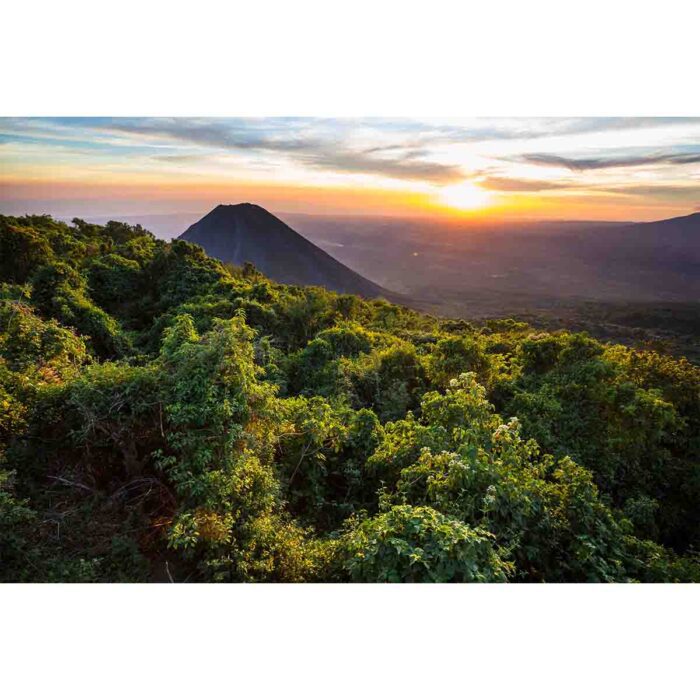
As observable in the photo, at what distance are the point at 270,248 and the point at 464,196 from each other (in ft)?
13.2

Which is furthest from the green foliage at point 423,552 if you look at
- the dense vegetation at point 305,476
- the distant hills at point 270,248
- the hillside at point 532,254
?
the distant hills at point 270,248

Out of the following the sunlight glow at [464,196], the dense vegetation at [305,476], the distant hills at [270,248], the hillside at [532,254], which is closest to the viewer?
the dense vegetation at [305,476]

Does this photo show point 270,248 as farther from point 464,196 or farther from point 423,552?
point 423,552

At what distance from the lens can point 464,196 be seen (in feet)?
15.4

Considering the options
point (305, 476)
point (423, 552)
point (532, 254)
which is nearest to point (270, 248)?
point (532, 254)

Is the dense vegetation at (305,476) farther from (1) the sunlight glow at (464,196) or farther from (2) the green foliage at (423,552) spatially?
(1) the sunlight glow at (464,196)

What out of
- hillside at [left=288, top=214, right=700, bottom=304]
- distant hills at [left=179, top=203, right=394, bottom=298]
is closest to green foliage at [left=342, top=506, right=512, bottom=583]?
hillside at [left=288, top=214, right=700, bottom=304]

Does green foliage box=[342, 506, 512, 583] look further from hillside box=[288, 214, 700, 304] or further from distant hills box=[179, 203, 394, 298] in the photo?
distant hills box=[179, 203, 394, 298]

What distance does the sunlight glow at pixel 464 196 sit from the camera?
4.57 metres

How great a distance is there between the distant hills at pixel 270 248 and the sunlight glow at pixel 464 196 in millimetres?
2039

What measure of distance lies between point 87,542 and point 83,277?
7.32 meters

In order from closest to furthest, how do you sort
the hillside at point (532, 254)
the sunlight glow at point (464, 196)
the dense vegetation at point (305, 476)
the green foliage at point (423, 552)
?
the green foliage at point (423, 552), the dense vegetation at point (305, 476), the sunlight glow at point (464, 196), the hillside at point (532, 254)

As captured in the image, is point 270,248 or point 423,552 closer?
point 423,552

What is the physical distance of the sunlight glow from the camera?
4.57 metres
